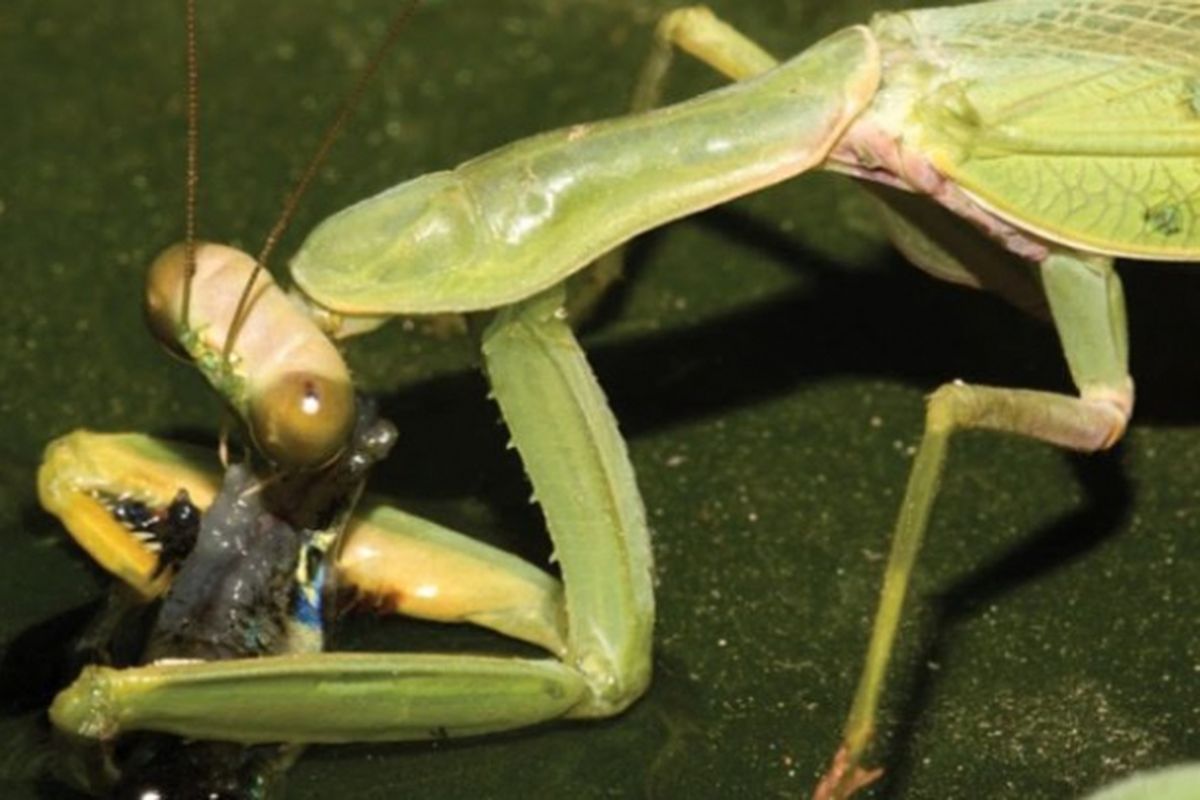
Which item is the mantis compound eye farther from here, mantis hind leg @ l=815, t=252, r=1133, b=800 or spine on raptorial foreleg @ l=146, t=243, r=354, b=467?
mantis hind leg @ l=815, t=252, r=1133, b=800

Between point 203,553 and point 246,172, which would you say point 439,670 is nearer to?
point 203,553


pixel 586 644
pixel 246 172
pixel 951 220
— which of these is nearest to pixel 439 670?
pixel 586 644

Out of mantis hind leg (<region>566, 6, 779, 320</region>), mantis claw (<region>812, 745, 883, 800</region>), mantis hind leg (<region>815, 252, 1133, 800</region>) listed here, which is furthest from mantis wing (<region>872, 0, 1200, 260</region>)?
mantis claw (<region>812, 745, 883, 800</region>)

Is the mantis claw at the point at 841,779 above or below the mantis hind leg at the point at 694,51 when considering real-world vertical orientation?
below

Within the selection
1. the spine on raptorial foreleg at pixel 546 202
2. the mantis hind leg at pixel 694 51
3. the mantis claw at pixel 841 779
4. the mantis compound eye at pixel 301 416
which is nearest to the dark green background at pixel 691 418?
the mantis claw at pixel 841 779

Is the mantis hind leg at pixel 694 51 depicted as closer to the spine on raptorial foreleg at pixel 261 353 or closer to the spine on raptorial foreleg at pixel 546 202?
the spine on raptorial foreleg at pixel 546 202

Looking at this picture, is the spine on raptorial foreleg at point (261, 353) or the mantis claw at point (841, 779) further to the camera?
the mantis claw at point (841, 779)

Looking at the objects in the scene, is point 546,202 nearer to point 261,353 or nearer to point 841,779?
point 261,353
